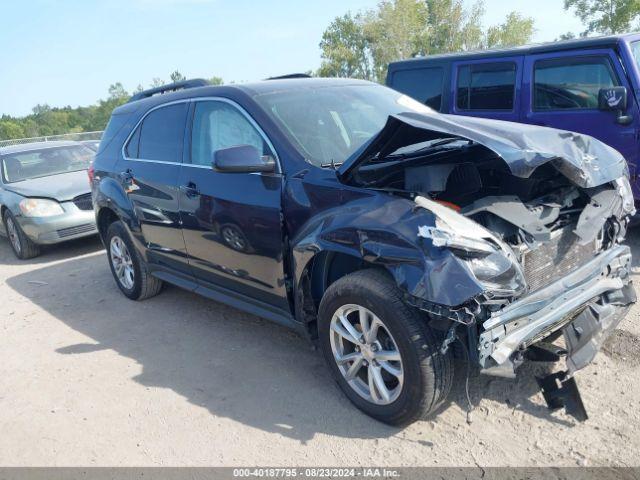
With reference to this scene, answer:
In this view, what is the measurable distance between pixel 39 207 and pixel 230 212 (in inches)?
204

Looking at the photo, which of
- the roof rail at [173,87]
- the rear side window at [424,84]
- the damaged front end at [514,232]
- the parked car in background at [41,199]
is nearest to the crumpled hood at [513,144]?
the damaged front end at [514,232]

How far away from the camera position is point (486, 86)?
6.84 metres

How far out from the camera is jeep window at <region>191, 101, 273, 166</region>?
380 cm

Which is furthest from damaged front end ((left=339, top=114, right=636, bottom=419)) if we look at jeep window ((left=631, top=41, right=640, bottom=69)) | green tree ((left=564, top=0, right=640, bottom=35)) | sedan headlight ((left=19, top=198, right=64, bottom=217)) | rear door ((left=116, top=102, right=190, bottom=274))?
green tree ((left=564, top=0, right=640, bottom=35))

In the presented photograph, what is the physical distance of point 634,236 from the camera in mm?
5914

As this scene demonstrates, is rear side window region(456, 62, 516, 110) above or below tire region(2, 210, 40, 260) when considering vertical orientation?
above

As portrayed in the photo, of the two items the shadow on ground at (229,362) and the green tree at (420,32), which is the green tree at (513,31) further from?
the shadow on ground at (229,362)

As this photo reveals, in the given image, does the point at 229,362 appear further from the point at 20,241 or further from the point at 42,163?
the point at 42,163

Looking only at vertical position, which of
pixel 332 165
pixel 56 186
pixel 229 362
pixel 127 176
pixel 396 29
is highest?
pixel 396 29

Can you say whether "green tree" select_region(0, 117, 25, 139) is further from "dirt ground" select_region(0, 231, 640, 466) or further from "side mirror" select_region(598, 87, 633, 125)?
"side mirror" select_region(598, 87, 633, 125)

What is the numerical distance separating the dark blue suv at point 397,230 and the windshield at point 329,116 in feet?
0.05

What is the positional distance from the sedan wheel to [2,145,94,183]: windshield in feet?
12.4

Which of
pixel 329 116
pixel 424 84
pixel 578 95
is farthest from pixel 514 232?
pixel 424 84

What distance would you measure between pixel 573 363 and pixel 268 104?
8.23ft
